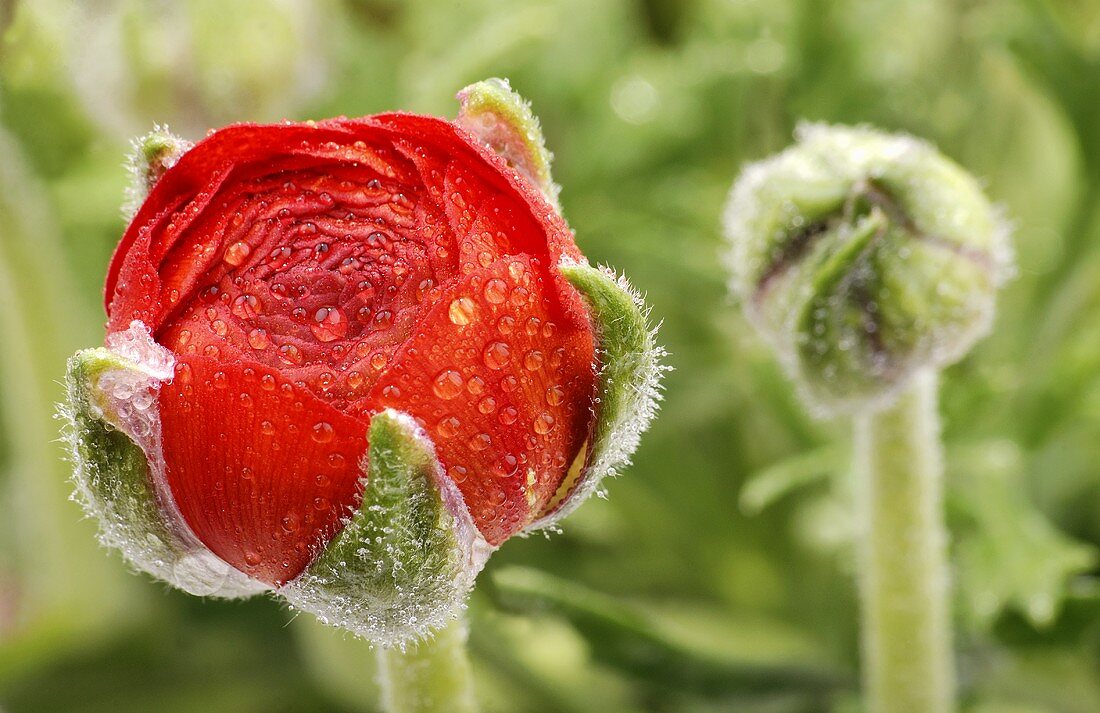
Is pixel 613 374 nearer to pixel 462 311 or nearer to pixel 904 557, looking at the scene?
pixel 462 311

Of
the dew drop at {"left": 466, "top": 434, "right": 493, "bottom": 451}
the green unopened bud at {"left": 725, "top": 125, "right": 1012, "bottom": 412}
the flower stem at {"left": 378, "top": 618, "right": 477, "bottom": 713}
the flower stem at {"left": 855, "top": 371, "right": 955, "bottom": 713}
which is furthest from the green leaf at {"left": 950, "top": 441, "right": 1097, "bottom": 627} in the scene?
the dew drop at {"left": 466, "top": 434, "right": 493, "bottom": 451}

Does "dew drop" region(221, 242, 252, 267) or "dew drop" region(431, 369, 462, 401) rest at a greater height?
"dew drop" region(221, 242, 252, 267)

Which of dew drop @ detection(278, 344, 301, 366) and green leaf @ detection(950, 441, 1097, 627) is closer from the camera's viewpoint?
dew drop @ detection(278, 344, 301, 366)

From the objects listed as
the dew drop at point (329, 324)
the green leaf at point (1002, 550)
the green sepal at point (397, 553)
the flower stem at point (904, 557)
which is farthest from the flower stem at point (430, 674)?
the green leaf at point (1002, 550)

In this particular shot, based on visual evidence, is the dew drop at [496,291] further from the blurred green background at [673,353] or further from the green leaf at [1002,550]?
the green leaf at [1002,550]

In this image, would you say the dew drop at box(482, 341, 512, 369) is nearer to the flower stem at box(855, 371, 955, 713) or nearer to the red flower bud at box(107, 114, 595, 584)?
the red flower bud at box(107, 114, 595, 584)

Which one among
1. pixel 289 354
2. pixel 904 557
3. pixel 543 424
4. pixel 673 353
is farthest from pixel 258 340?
pixel 673 353
